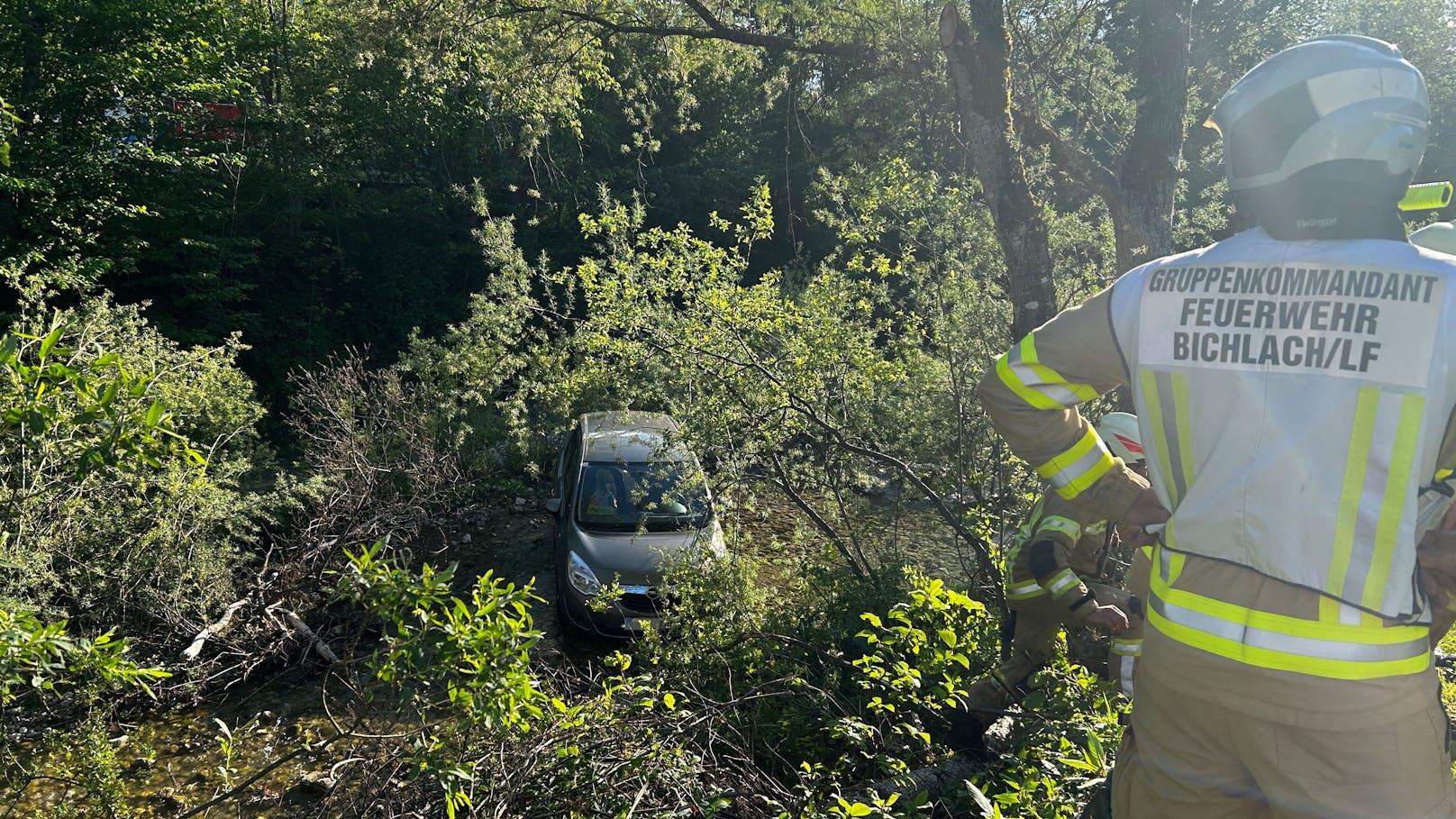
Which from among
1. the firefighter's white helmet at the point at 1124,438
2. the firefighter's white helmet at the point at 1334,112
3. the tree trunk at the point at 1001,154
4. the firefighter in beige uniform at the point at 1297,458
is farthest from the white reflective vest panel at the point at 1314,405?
the tree trunk at the point at 1001,154

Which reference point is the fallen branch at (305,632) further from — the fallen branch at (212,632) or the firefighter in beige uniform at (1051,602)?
the firefighter in beige uniform at (1051,602)

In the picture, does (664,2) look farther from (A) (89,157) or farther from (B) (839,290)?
(A) (89,157)

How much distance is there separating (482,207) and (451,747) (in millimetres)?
5833

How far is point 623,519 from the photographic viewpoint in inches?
296

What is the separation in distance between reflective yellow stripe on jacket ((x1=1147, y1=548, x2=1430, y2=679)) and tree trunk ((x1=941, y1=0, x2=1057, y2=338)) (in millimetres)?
4389

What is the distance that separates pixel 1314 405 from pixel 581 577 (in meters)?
5.87

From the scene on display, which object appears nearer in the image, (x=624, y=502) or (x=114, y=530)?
(x=114, y=530)

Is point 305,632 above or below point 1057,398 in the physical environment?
below

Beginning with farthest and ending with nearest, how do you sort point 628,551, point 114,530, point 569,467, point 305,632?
point 569,467, point 628,551, point 305,632, point 114,530

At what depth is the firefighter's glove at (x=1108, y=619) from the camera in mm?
3680

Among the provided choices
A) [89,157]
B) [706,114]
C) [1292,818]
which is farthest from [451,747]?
[706,114]

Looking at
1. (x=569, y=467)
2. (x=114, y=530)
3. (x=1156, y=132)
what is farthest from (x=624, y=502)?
(x=1156, y=132)

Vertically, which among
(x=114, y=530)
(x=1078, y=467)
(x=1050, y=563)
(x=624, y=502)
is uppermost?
(x=1078, y=467)

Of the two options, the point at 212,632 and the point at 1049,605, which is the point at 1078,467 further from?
the point at 212,632
